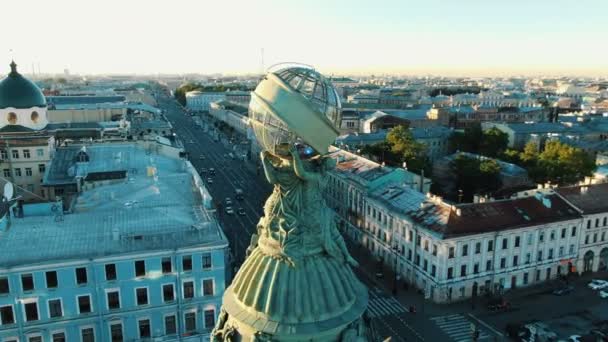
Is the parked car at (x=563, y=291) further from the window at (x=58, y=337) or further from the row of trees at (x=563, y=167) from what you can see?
the window at (x=58, y=337)

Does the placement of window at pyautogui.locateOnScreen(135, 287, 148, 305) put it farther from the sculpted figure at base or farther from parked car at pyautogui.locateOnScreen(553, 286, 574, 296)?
parked car at pyautogui.locateOnScreen(553, 286, 574, 296)

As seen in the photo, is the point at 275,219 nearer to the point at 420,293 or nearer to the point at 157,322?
the point at 157,322

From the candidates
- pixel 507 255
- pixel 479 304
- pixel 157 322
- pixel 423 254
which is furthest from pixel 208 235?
pixel 507 255

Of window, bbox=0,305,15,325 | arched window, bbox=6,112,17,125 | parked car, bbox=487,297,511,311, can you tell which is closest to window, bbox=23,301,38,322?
window, bbox=0,305,15,325

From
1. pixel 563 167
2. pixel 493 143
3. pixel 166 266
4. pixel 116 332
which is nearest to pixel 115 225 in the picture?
pixel 166 266

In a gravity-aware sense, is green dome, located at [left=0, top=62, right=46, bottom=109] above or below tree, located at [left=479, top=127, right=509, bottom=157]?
above

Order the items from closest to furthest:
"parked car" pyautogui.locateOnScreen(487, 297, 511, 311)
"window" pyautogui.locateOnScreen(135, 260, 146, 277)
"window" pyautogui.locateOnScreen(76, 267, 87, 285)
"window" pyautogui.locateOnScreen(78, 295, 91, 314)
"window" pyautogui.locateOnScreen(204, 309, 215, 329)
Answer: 1. "window" pyautogui.locateOnScreen(76, 267, 87, 285)
2. "window" pyautogui.locateOnScreen(78, 295, 91, 314)
3. "window" pyautogui.locateOnScreen(135, 260, 146, 277)
4. "window" pyautogui.locateOnScreen(204, 309, 215, 329)
5. "parked car" pyautogui.locateOnScreen(487, 297, 511, 311)
